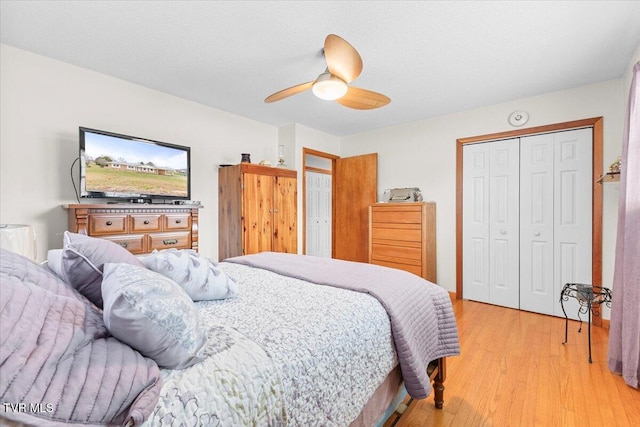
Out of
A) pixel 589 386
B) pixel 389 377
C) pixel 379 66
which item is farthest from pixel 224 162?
pixel 589 386

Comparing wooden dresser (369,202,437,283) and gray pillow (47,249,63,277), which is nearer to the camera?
gray pillow (47,249,63,277)

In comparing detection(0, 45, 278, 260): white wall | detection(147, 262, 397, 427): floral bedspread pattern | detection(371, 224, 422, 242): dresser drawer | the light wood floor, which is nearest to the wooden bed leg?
the light wood floor

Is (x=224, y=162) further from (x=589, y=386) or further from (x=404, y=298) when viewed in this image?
(x=589, y=386)

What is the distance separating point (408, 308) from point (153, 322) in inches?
42.2

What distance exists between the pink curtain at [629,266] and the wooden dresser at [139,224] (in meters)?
3.42

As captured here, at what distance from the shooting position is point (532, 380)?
1.87 m

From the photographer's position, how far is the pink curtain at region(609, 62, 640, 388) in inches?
68.9

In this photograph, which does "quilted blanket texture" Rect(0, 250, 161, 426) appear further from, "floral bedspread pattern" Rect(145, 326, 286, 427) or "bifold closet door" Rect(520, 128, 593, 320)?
"bifold closet door" Rect(520, 128, 593, 320)

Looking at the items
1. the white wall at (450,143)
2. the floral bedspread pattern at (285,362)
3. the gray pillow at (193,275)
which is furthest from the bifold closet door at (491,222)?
the gray pillow at (193,275)

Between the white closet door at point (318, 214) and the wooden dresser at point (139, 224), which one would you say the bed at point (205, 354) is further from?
the white closet door at point (318, 214)

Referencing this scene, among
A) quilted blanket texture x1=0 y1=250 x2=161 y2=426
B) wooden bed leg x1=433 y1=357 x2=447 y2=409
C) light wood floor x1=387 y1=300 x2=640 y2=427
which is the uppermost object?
quilted blanket texture x1=0 y1=250 x2=161 y2=426

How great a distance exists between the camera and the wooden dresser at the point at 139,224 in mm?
2275

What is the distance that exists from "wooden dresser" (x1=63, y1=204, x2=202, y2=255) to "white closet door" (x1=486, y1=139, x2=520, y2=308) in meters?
3.40

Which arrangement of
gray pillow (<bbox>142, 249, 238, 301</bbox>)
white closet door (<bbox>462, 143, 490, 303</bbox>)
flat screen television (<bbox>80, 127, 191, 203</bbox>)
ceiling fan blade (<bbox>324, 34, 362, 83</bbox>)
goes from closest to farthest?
gray pillow (<bbox>142, 249, 238, 301</bbox>), ceiling fan blade (<bbox>324, 34, 362, 83</bbox>), flat screen television (<bbox>80, 127, 191, 203</bbox>), white closet door (<bbox>462, 143, 490, 303</bbox>)
